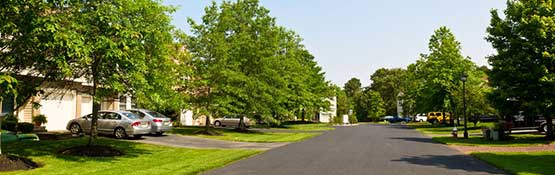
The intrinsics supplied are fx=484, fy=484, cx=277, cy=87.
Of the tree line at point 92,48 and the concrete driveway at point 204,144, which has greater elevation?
the tree line at point 92,48

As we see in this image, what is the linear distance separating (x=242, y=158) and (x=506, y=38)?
16519mm

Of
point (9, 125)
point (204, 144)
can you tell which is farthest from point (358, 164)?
point (9, 125)

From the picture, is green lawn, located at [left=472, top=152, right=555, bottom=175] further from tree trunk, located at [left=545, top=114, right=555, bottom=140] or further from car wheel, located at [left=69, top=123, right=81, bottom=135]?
car wheel, located at [left=69, top=123, right=81, bottom=135]

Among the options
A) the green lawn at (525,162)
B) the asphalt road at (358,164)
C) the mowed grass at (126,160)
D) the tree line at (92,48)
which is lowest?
the green lawn at (525,162)

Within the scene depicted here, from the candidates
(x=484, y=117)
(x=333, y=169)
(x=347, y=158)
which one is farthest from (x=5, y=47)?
(x=484, y=117)

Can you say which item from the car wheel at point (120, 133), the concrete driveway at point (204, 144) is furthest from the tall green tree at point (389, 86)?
the car wheel at point (120, 133)

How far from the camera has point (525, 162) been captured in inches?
579

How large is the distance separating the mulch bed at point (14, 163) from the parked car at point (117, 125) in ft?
28.3

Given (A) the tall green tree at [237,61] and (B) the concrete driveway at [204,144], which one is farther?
(A) the tall green tree at [237,61]

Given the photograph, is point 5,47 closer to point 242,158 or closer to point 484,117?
point 242,158

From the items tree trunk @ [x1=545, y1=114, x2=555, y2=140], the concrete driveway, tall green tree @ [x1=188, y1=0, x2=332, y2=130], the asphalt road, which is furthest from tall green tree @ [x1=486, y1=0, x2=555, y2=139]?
tall green tree @ [x1=188, y1=0, x2=332, y2=130]

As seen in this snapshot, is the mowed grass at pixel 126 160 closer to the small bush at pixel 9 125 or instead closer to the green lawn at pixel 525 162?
the small bush at pixel 9 125

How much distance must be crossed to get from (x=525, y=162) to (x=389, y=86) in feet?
318

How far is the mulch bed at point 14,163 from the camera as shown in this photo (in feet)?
41.0
